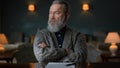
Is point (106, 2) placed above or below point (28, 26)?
above

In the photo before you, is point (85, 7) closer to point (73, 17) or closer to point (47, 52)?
point (73, 17)

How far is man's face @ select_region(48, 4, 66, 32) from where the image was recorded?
1968 mm

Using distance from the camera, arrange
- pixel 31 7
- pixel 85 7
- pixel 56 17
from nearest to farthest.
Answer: pixel 56 17
pixel 85 7
pixel 31 7

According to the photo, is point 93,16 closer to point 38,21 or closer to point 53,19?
point 38,21

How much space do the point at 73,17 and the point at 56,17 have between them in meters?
8.47

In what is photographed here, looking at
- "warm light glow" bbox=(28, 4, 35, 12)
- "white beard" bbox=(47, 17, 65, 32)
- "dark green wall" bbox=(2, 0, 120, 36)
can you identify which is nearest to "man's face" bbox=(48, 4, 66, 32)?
"white beard" bbox=(47, 17, 65, 32)

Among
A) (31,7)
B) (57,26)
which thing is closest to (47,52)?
(57,26)

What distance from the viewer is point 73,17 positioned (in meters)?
10.4

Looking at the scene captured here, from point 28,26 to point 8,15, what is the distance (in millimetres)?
846

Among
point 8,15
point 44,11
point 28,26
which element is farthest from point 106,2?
point 8,15

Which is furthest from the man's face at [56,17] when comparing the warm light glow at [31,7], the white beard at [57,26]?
the warm light glow at [31,7]

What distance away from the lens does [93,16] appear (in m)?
10.3

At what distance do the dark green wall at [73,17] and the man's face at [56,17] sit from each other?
832cm

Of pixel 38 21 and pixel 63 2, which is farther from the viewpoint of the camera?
pixel 38 21
